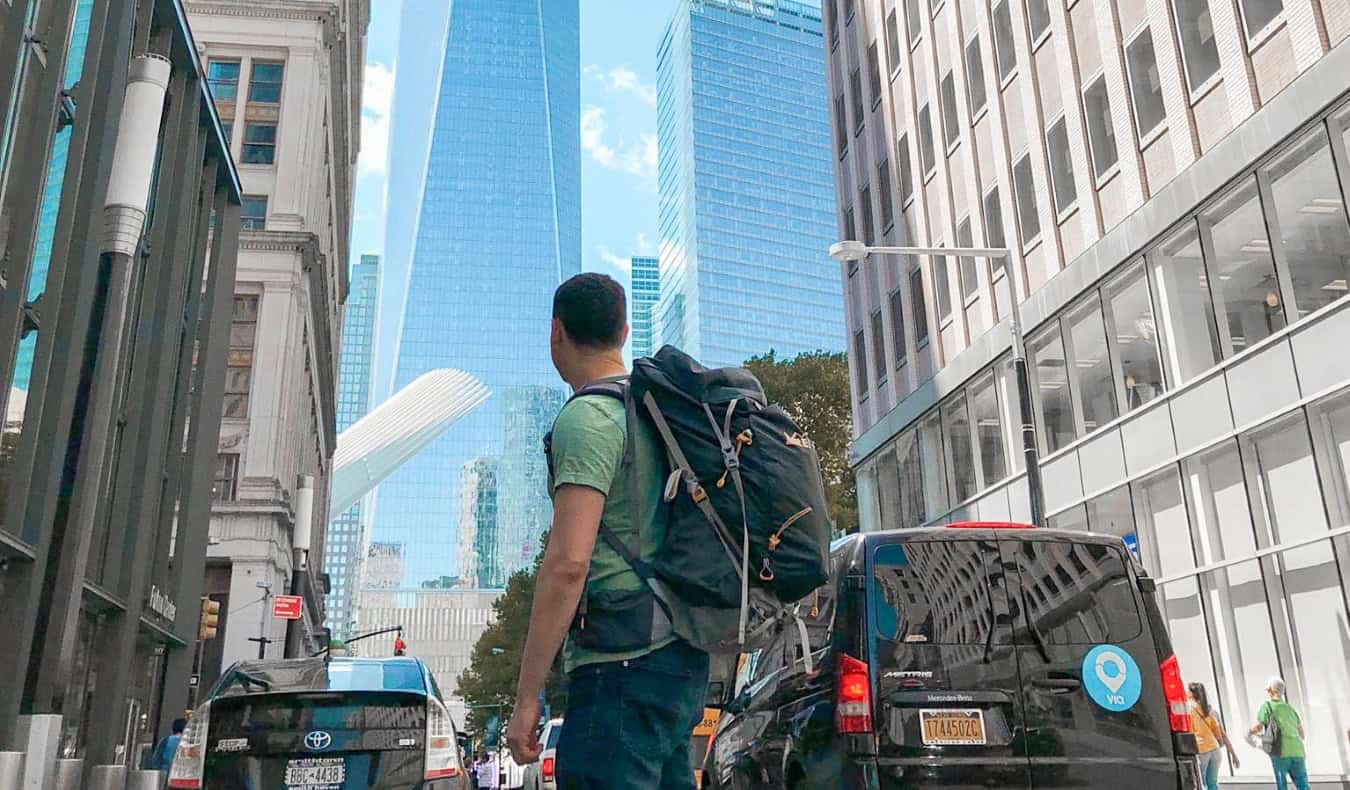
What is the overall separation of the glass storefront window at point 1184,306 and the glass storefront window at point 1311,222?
6.42 feet

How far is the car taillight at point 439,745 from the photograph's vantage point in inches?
272

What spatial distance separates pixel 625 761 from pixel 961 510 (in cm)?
2480

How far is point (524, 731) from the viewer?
2.80 meters

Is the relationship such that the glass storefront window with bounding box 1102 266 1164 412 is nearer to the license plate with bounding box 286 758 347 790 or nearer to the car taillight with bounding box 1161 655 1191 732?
the car taillight with bounding box 1161 655 1191 732

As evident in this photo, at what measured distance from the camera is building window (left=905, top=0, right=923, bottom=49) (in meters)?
30.1

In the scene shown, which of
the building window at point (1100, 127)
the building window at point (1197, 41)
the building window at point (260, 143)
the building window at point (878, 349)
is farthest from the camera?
the building window at point (260, 143)

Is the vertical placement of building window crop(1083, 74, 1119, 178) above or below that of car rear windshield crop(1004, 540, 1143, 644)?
above

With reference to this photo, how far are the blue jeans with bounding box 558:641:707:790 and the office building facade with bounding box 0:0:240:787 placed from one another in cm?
921

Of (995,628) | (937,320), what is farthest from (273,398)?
(995,628)

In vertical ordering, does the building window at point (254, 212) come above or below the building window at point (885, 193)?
above

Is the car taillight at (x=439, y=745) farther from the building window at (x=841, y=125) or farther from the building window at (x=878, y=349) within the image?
the building window at (x=841, y=125)

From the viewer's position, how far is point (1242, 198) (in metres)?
16.4

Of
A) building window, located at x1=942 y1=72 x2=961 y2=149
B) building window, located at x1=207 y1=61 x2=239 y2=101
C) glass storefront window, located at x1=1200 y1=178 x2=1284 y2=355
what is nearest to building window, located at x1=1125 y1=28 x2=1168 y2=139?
glass storefront window, located at x1=1200 y1=178 x2=1284 y2=355

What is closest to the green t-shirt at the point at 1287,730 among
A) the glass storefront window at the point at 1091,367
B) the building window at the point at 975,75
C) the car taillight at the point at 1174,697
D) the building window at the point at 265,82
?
the car taillight at the point at 1174,697
